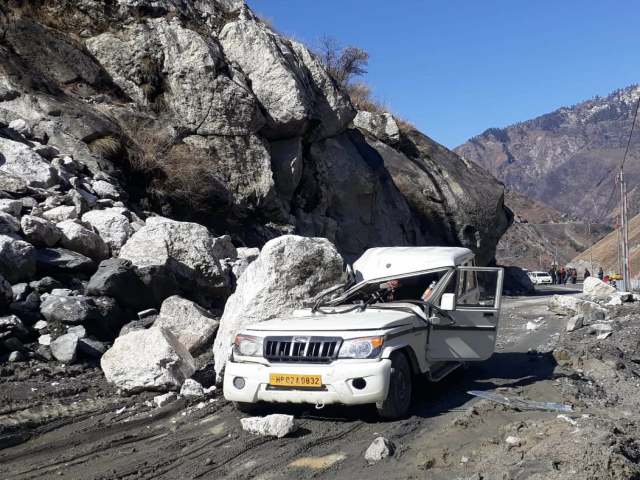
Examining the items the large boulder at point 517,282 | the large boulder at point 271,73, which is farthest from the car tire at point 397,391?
the large boulder at point 517,282

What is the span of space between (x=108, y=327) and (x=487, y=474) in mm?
6382

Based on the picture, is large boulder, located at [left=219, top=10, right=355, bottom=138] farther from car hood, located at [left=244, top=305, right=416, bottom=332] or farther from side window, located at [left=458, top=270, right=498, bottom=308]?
car hood, located at [left=244, top=305, right=416, bottom=332]

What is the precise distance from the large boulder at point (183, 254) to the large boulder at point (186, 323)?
1631mm

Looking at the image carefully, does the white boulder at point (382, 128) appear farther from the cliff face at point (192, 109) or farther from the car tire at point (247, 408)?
the car tire at point (247, 408)

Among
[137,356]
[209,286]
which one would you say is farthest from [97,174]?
[137,356]

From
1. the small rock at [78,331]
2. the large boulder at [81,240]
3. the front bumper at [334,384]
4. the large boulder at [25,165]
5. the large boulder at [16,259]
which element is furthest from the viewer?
the large boulder at [25,165]

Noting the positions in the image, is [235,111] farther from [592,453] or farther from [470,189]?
[470,189]

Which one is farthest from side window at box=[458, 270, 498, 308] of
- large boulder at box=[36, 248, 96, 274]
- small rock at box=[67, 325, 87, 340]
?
large boulder at box=[36, 248, 96, 274]

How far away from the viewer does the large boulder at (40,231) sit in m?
10.5

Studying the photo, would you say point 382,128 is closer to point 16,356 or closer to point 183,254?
point 183,254

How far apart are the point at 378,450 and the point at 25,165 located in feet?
32.0

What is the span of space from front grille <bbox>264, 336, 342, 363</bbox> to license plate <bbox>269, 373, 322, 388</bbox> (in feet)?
0.56

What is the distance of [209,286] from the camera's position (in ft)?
38.8

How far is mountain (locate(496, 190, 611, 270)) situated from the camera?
130875 millimetres
